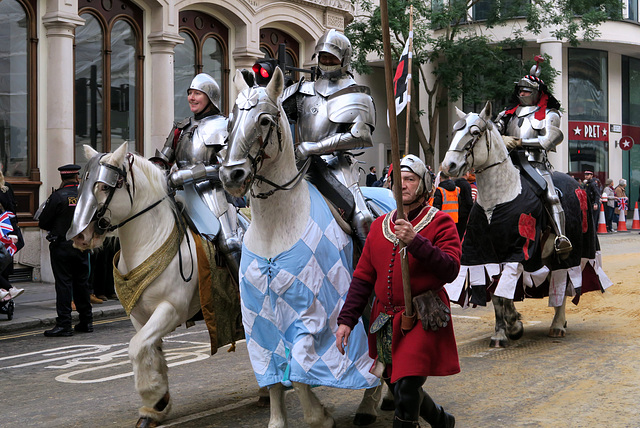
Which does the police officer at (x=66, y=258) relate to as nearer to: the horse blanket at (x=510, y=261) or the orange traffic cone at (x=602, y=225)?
the horse blanket at (x=510, y=261)

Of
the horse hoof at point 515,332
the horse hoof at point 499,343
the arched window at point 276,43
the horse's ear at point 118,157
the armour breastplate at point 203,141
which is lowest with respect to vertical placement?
the horse hoof at point 499,343

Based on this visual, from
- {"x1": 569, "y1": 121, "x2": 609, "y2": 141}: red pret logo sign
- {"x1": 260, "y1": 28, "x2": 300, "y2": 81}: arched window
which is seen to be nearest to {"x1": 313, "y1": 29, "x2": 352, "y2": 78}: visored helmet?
{"x1": 260, "y1": 28, "x2": 300, "y2": 81}: arched window

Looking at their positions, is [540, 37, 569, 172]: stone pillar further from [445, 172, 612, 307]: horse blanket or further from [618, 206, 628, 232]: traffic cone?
[445, 172, 612, 307]: horse blanket

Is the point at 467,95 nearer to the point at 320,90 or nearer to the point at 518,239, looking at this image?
the point at 518,239

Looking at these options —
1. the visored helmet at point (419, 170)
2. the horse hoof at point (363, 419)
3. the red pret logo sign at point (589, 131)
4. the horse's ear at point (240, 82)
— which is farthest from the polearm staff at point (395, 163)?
the red pret logo sign at point (589, 131)

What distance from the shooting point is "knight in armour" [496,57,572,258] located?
883cm

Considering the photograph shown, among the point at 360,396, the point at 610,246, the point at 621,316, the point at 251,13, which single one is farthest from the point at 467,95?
the point at 360,396

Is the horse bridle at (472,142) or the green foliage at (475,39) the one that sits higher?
the green foliage at (475,39)

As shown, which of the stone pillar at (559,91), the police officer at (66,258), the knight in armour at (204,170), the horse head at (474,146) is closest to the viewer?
the knight in armour at (204,170)

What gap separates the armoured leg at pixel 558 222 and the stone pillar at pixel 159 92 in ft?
33.4

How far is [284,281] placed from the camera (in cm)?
501

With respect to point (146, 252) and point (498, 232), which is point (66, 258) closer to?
point (146, 252)

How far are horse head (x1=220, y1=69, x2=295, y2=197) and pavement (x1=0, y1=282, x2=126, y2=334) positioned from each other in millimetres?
6776

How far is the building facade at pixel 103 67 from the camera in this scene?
48.7ft
